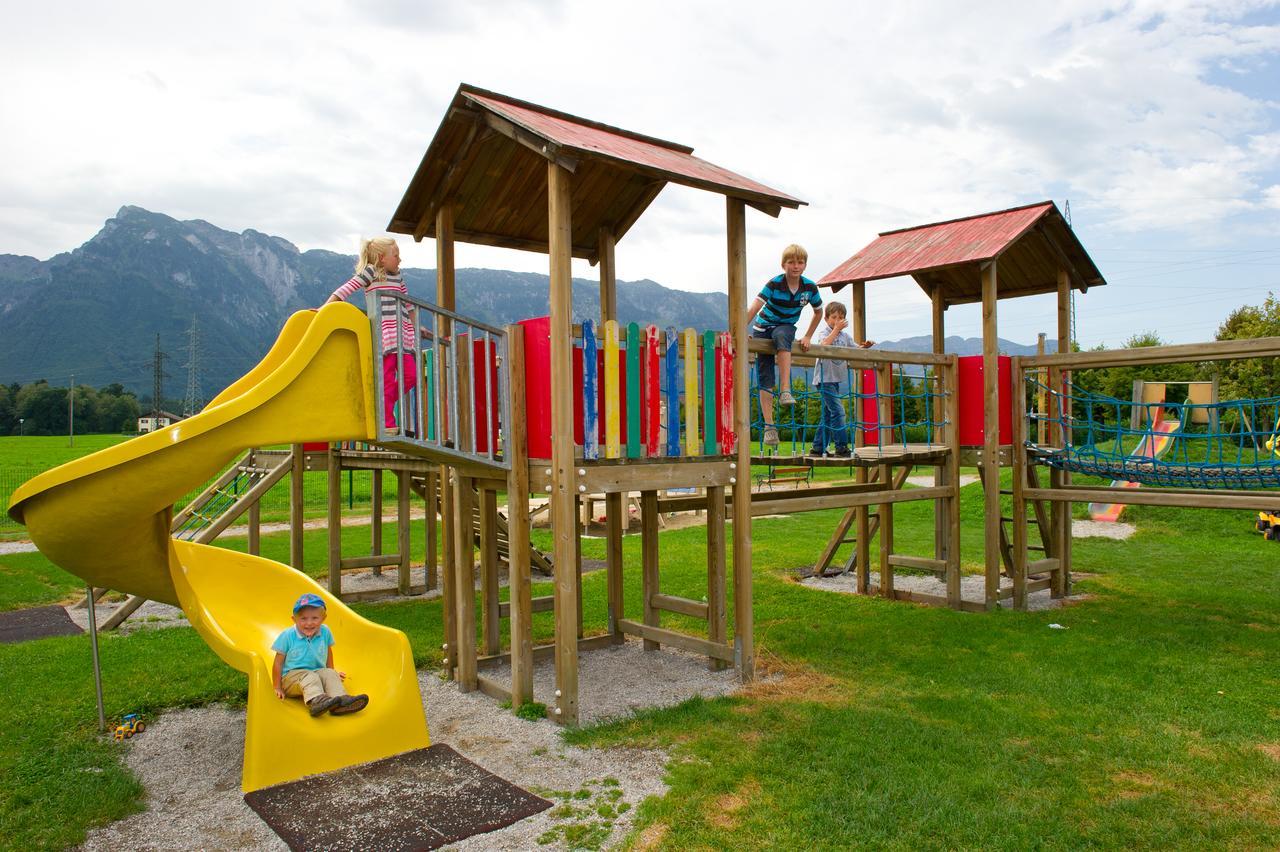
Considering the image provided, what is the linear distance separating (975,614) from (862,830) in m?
6.51

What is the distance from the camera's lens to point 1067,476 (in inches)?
479

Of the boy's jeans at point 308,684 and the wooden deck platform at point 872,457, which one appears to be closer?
the boy's jeans at point 308,684

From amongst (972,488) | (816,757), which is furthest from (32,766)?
(972,488)

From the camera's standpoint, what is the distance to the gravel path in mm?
4914

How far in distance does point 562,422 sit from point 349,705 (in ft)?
8.00

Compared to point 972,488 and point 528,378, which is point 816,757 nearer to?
point 528,378

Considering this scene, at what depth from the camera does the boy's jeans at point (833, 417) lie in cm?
966

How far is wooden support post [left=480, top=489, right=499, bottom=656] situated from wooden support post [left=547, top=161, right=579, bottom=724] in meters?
1.07

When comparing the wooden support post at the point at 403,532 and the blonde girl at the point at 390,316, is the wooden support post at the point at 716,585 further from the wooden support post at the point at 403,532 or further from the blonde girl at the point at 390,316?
the wooden support post at the point at 403,532

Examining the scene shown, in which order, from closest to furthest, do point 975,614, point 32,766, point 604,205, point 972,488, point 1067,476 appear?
1. point 32,766
2. point 604,205
3. point 975,614
4. point 1067,476
5. point 972,488

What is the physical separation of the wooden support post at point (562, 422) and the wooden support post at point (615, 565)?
82.6 inches

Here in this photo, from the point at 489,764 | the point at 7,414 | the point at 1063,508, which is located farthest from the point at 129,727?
the point at 7,414

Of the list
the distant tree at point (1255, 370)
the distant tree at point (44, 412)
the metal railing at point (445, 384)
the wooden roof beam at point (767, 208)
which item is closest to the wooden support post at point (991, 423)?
the wooden roof beam at point (767, 208)

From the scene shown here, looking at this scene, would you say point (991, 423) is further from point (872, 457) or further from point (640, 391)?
point (640, 391)
